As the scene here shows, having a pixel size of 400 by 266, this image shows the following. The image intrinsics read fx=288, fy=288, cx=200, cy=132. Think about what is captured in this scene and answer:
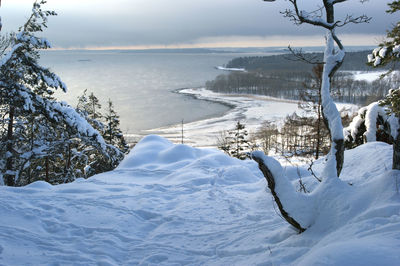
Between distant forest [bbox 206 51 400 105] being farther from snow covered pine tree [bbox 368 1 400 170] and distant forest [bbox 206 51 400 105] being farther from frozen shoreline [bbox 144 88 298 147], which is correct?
snow covered pine tree [bbox 368 1 400 170]

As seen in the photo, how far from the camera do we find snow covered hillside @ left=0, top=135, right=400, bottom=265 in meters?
3.68

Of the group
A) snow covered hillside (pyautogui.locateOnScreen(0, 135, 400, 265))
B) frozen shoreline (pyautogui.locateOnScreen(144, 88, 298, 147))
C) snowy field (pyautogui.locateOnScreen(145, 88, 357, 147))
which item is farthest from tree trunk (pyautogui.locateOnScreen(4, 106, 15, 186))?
frozen shoreline (pyautogui.locateOnScreen(144, 88, 298, 147))

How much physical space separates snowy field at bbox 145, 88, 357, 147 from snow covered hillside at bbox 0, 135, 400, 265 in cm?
3891

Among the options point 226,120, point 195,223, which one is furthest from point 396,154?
point 226,120

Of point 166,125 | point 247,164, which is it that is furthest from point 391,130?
point 166,125

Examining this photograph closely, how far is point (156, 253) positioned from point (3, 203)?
372 centimetres

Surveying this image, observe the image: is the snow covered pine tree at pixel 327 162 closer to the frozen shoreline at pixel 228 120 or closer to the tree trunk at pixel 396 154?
the tree trunk at pixel 396 154

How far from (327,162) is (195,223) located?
121 inches

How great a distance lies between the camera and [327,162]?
15.4ft

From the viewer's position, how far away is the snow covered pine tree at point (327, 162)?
442 cm

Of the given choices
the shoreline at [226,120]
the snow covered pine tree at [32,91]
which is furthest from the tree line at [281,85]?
the snow covered pine tree at [32,91]

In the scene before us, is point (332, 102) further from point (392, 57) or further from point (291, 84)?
point (291, 84)

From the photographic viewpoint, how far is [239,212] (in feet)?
22.3

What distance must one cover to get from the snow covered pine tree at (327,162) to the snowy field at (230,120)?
42.4 m
